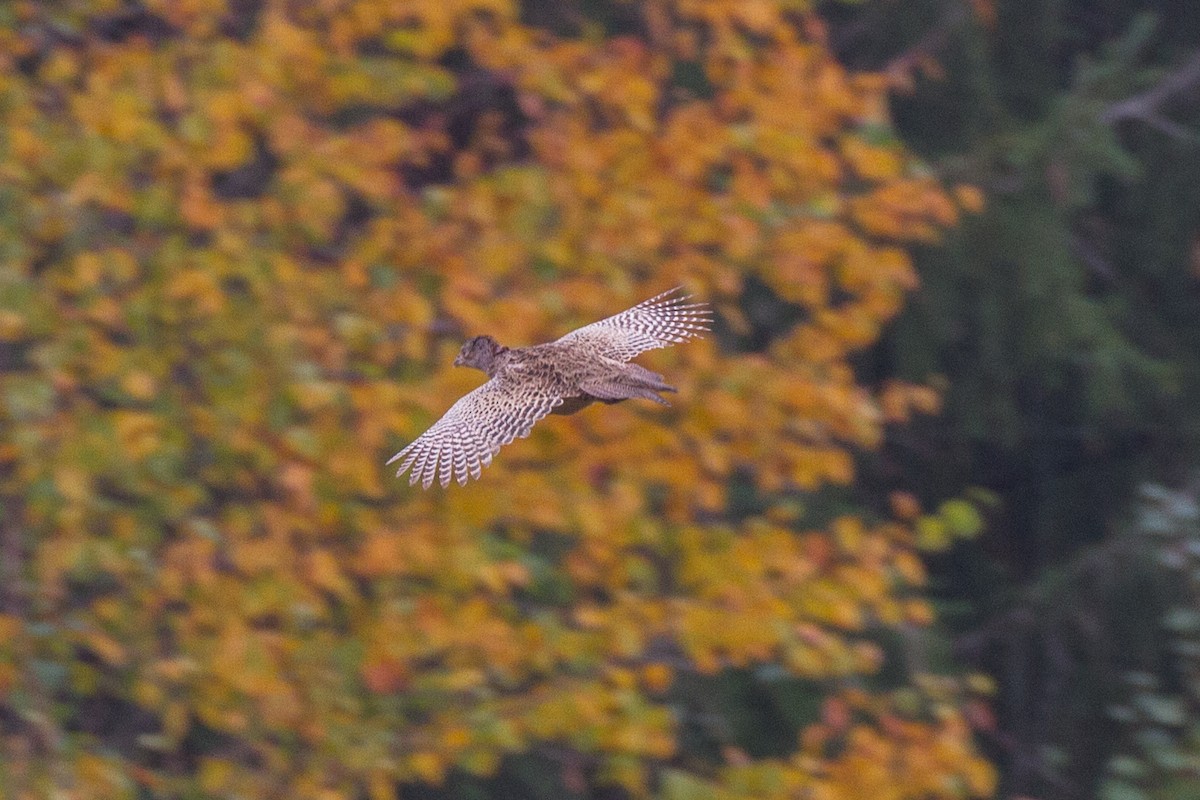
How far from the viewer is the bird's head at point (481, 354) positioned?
359 centimetres

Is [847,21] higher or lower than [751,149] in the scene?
higher

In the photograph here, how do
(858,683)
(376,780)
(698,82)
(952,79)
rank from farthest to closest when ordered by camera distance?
(952,79), (698,82), (858,683), (376,780)

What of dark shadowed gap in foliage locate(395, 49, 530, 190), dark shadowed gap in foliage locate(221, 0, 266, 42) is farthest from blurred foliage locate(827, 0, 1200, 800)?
dark shadowed gap in foliage locate(221, 0, 266, 42)

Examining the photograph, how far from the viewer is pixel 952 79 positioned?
8.38 m

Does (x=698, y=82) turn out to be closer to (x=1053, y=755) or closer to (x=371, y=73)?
(x=371, y=73)

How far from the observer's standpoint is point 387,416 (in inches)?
221

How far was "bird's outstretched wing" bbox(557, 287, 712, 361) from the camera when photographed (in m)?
3.99

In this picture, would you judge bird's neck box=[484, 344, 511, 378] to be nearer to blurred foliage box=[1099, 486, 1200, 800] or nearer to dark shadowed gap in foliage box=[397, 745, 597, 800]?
blurred foliage box=[1099, 486, 1200, 800]

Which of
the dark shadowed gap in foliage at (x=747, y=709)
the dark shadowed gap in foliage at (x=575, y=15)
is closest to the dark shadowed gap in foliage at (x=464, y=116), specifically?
the dark shadowed gap in foliage at (x=575, y=15)

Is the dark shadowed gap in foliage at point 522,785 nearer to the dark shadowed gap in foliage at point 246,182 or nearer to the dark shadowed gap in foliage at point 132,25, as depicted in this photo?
the dark shadowed gap in foliage at point 246,182

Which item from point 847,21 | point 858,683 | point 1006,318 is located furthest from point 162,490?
point 847,21

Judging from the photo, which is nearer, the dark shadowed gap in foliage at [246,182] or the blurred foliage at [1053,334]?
the dark shadowed gap in foliage at [246,182]

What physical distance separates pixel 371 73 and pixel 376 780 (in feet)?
6.80

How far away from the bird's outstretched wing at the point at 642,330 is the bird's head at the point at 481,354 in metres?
0.19
